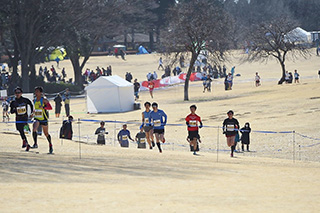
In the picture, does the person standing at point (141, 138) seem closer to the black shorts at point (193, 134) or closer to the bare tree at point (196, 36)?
the black shorts at point (193, 134)

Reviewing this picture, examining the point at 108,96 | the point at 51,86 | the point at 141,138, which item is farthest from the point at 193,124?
the point at 51,86

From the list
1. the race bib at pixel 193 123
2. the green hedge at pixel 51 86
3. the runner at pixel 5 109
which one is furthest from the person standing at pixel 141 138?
the green hedge at pixel 51 86

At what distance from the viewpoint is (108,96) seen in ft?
136

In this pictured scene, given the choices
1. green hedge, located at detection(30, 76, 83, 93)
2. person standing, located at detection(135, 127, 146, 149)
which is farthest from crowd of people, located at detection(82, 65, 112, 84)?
person standing, located at detection(135, 127, 146, 149)

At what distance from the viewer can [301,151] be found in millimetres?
21297

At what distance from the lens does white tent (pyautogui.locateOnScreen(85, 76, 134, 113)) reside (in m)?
41.2

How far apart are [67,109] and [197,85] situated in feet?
89.7

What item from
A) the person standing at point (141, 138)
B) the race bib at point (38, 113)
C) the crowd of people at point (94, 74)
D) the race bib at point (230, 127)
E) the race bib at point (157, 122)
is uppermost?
the crowd of people at point (94, 74)

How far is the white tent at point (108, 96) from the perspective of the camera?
135ft

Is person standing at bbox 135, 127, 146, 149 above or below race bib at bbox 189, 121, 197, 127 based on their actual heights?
below

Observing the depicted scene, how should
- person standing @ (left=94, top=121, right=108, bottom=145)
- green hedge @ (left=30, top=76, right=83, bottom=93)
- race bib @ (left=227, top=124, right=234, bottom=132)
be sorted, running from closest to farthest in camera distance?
1. race bib @ (left=227, top=124, right=234, bottom=132)
2. person standing @ (left=94, top=121, right=108, bottom=145)
3. green hedge @ (left=30, top=76, right=83, bottom=93)

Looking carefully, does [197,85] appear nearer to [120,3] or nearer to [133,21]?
[120,3]

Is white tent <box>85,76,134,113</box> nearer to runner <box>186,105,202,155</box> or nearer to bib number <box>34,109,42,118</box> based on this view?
runner <box>186,105,202,155</box>

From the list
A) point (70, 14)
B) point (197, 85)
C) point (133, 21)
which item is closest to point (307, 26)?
point (133, 21)
